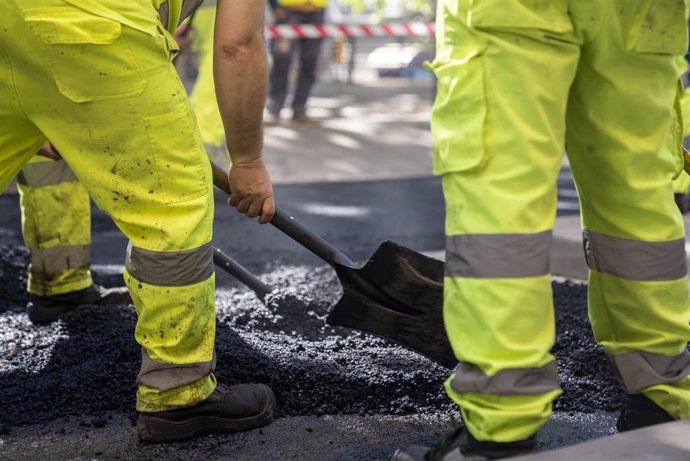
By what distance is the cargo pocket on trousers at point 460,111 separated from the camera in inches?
80.2

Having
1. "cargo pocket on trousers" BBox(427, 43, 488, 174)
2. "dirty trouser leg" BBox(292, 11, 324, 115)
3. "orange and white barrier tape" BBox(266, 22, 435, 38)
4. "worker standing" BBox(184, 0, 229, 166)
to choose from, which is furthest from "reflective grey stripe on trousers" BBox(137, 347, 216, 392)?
"dirty trouser leg" BBox(292, 11, 324, 115)

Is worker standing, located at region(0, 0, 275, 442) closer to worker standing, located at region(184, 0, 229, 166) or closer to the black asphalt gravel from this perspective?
the black asphalt gravel

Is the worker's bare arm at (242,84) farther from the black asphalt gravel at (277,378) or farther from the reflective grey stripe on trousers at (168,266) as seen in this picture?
the black asphalt gravel at (277,378)

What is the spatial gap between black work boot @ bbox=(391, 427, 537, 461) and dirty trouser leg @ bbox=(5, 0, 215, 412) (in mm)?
726

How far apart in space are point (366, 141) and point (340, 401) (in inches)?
268

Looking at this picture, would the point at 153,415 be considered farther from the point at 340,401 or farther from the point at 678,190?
the point at 678,190

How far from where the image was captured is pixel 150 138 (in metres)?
2.47

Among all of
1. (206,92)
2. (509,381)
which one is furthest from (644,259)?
(206,92)

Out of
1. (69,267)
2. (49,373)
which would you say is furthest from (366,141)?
(49,373)

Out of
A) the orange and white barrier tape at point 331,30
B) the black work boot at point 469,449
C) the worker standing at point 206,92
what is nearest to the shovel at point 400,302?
the black work boot at point 469,449

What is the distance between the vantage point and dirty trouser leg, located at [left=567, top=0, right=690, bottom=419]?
2.17 meters

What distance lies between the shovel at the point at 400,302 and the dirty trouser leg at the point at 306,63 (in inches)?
317

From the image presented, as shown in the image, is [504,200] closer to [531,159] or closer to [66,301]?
[531,159]

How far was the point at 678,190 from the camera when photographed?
16.8ft
